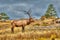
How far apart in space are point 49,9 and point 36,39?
96003mm

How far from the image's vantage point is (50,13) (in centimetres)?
11231

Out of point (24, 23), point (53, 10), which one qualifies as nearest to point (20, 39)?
point (24, 23)

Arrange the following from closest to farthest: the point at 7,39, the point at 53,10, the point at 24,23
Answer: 1. the point at 7,39
2. the point at 24,23
3. the point at 53,10

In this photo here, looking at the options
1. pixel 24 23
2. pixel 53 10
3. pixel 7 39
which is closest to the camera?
pixel 7 39

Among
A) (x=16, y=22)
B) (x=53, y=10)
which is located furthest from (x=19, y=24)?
(x=53, y=10)

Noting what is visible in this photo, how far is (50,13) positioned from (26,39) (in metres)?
95.6

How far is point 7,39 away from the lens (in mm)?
17094

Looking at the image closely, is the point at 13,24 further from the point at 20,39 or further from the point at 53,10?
the point at 53,10

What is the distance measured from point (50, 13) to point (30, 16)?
7979 cm

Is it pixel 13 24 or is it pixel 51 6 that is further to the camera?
pixel 51 6

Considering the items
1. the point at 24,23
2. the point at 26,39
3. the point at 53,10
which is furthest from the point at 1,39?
the point at 53,10

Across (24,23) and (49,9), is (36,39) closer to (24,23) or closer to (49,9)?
(24,23)

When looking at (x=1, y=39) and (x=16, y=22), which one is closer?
(x=1, y=39)

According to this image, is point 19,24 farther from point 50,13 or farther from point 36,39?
Result: point 50,13
